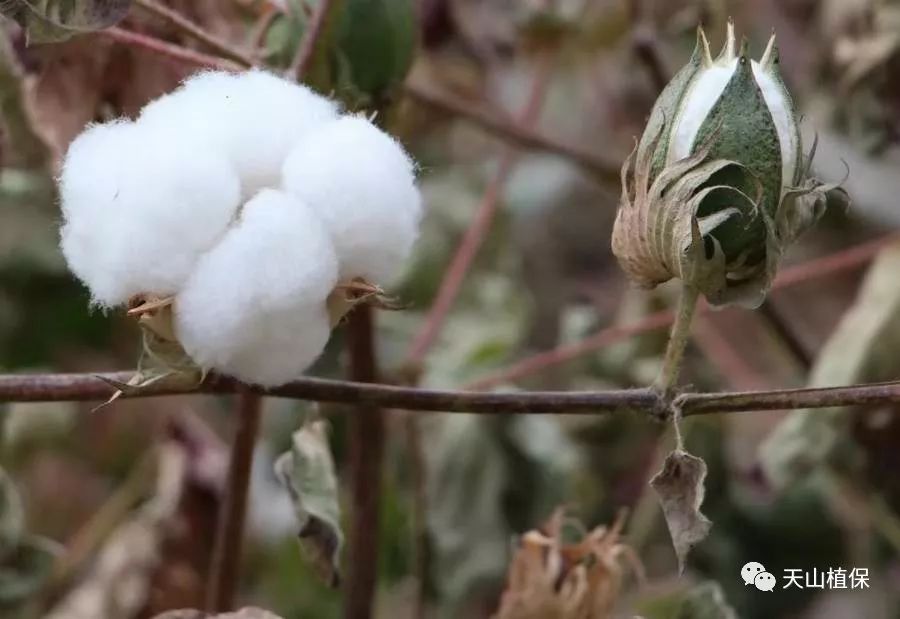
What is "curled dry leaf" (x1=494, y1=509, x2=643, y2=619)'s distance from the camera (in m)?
0.41

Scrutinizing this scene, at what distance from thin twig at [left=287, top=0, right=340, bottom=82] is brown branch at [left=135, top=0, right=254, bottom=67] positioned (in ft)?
0.05

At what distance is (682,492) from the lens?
12.4 inches

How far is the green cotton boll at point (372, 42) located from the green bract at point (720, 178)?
13 cm

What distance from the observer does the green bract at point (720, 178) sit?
309 mm

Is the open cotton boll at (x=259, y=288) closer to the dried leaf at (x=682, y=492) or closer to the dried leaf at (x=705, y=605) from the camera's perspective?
the dried leaf at (x=682, y=492)

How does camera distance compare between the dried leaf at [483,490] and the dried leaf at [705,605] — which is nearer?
the dried leaf at [705,605]

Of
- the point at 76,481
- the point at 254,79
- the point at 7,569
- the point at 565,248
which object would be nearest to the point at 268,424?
the point at 76,481

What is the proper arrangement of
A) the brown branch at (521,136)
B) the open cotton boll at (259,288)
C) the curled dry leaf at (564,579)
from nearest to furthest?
the open cotton boll at (259,288)
the curled dry leaf at (564,579)
the brown branch at (521,136)

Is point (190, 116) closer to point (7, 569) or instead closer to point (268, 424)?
point (7, 569)

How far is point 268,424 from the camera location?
2.58ft

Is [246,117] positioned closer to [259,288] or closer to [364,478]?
[259,288]

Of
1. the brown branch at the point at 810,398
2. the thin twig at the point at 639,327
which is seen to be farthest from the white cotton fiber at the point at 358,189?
the thin twig at the point at 639,327

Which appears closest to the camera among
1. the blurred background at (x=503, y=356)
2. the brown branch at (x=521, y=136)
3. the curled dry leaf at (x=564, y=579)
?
the curled dry leaf at (x=564, y=579)

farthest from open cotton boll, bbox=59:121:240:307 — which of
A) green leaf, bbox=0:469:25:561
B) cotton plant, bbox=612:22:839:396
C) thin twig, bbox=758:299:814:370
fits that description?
thin twig, bbox=758:299:814:370
